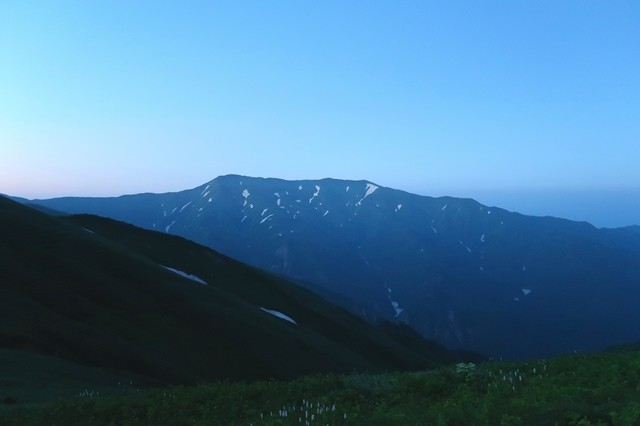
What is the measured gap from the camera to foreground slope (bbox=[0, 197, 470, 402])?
41094mm

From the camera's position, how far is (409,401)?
13367 mm

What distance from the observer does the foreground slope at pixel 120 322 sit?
4109 centimetres

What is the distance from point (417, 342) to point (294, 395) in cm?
16768

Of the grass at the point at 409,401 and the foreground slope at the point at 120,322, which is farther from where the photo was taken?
the foreground slope at the point at 120,322

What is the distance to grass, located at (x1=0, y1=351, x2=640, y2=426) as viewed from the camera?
9.85m

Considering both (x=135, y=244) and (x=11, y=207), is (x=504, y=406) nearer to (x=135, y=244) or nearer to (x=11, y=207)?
(x=11, y=207)

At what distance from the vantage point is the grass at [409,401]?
9.85m

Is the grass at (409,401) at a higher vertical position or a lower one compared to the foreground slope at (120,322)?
higher

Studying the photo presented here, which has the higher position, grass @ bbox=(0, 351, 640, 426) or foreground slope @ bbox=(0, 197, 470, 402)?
grass @ bbox=(0, 351, 640, 426)

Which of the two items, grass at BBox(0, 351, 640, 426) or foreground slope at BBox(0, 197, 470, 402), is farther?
foreground slope at BBox(0, 197, 470, 402)

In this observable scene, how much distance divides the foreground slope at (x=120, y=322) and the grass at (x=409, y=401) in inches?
595

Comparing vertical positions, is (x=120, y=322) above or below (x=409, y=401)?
below

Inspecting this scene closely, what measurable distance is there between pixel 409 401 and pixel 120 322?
44794 mm

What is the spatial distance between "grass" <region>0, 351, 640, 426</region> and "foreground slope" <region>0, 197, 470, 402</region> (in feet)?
49.5
